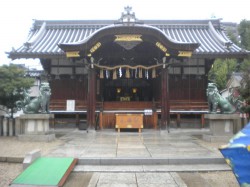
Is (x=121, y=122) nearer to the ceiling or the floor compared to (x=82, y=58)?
nearer to the floor

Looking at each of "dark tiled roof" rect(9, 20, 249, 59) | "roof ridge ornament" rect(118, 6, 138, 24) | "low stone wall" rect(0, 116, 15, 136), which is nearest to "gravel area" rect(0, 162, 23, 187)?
"low stone wall" rect(0, 116, 15, 136)

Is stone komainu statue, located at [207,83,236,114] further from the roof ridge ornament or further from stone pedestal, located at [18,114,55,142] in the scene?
stone pedestal, located at [18,114,55,142]

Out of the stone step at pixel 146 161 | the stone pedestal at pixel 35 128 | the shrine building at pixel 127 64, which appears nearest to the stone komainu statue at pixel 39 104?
the stone pedestal at pixel 35 128

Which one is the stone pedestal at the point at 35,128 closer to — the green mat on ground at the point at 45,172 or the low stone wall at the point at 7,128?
the low stone wall at the point at 7,128

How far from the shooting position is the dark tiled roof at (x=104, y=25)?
59.8 feet

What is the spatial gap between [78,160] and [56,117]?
10.4 metres

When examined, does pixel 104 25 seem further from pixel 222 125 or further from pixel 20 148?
pixel 20 148

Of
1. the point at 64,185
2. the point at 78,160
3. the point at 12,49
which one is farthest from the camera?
the point at 12,49

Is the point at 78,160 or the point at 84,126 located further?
the point at 84,126

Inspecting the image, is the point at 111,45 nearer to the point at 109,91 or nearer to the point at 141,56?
the point at 141,56

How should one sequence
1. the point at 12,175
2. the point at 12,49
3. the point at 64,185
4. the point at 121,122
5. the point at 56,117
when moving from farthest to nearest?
the point at 56,117 → the point at 12,49 → the point at 121,122 → the point at 12,175 → the point at 64,185

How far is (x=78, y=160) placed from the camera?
8.37 meters

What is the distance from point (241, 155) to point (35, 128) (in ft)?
35.9

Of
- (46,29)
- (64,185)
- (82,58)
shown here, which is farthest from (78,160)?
(46,29)
